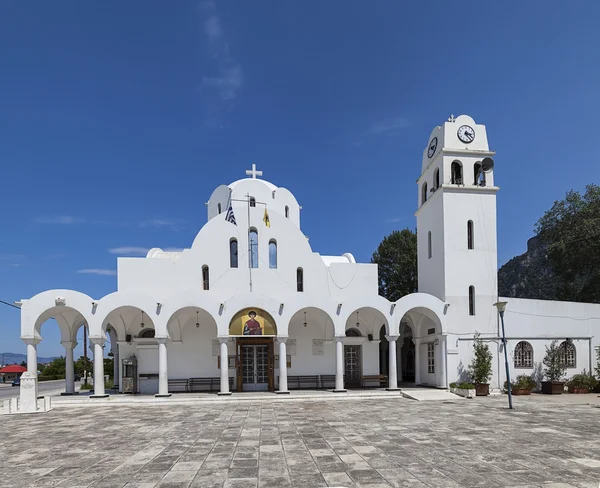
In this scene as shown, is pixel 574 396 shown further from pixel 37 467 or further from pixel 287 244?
pixel 37 467

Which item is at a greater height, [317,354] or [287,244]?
[287,244]

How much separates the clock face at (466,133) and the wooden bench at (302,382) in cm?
1486

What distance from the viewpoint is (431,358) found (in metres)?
24.1

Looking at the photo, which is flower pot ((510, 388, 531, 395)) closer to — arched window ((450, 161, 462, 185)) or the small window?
the small window

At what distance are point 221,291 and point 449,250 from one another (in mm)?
11791

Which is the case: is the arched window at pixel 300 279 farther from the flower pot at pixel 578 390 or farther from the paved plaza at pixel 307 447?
the flower pot at pixel 578 390

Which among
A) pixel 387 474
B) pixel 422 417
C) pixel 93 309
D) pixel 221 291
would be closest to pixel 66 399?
pixel 93 309

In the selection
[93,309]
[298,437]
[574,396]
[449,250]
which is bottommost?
[574,396]

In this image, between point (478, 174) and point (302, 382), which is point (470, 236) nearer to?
point (478, 174)

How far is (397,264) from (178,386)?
25250mm

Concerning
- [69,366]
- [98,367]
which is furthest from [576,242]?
[69,366]

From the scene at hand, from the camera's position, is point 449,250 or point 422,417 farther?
point 449,250

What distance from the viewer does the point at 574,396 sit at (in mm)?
21062

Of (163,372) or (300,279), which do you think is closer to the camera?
(163,372)
